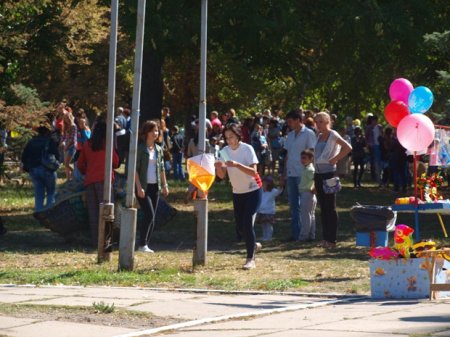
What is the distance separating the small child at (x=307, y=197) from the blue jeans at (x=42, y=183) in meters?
5.35

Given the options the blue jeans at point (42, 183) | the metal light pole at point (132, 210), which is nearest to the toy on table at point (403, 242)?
the metal light pole at point (132, 210)

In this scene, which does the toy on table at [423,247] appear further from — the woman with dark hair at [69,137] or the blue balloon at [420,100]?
the woman with dark hair at [69,137]

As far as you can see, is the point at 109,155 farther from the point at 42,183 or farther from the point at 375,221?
the point at 42,183

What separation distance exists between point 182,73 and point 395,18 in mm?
26545

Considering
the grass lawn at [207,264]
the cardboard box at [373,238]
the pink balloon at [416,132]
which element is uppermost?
the pink balloon at [416,132]

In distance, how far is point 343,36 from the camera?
23047 millimetres

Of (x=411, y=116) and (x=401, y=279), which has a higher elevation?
(x=411, y=116)

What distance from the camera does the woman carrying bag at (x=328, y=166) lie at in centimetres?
1720

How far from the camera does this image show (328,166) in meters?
17.3

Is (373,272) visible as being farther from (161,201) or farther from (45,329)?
(161,201)

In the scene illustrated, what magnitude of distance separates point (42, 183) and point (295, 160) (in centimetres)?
556

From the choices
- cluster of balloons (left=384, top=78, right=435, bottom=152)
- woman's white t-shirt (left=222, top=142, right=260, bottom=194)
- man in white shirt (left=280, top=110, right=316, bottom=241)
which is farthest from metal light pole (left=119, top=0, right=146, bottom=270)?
man in white shirt (left=280, top=110, right=316, bottom=241)

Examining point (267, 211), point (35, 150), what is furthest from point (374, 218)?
point (35, 150)

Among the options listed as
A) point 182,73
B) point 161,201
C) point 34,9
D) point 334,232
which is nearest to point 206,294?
point 334,232
